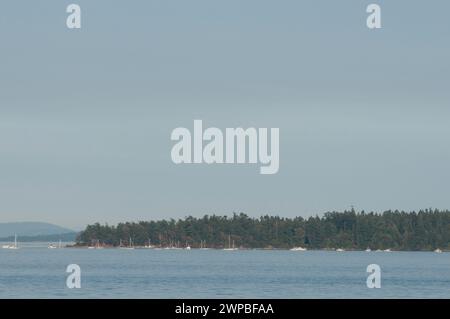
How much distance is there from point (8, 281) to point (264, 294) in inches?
1503

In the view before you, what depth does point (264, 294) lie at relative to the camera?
123938mm

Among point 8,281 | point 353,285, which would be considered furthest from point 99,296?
point 353,285
